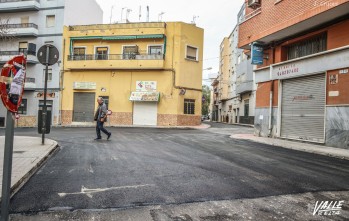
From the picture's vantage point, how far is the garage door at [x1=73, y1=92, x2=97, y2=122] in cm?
2808

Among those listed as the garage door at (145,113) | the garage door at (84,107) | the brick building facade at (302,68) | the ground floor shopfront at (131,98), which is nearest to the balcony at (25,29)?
the ground floor shopfront at (131,98)

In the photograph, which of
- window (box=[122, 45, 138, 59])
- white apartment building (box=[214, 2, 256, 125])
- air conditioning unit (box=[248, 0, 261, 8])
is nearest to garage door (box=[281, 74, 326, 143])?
air conditioning unit (box=[248, 0, 261, 8])

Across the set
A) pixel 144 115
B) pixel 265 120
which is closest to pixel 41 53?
pixel 265 120

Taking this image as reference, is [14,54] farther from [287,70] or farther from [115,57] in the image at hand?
[287,70]

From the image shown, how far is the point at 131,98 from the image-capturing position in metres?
26.9

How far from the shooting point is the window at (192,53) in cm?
2783

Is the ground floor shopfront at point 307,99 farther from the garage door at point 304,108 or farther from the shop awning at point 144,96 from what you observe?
the shop awning at point 144,96

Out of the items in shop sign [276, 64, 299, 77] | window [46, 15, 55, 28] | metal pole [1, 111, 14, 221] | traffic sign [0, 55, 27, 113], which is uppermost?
window [46, 15, 55, 28]

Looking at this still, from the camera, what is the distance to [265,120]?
51.2 feet

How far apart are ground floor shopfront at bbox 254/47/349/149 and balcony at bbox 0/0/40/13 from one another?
1035 inches

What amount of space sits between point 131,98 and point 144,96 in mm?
1268

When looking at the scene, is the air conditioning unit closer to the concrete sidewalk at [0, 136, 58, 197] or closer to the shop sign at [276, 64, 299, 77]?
the shop sign at [276, 64, 299, 77]

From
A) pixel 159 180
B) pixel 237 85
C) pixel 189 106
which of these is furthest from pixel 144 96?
pixel 159 180

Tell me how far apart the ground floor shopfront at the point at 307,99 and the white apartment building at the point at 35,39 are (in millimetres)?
21634
